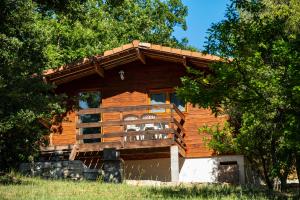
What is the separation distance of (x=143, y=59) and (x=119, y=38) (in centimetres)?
1500

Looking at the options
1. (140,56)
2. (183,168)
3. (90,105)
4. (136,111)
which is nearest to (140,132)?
(136,111)

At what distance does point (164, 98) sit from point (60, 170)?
17.1ft

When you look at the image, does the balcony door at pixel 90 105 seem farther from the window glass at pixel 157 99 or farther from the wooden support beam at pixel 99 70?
the window glass at pixel 157 99

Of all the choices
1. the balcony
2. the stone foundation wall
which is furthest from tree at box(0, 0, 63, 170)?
the balcony

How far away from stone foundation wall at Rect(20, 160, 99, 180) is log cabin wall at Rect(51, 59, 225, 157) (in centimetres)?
271

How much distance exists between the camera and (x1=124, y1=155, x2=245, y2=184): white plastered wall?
19969mm

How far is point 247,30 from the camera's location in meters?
10.6

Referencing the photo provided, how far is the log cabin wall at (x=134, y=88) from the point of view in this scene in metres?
20.8

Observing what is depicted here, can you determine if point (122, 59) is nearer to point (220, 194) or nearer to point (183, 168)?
point (183, 168)

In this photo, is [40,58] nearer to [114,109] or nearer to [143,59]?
[114,109]

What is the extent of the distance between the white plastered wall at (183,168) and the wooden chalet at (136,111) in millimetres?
38

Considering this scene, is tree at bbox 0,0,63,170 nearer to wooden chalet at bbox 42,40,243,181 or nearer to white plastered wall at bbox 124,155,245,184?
wooden chalet at bbox 42,40,243,181

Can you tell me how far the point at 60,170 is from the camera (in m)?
18.3

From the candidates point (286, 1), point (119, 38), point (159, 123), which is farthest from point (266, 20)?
point (119, 38)
